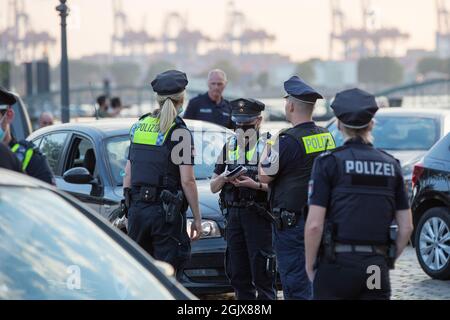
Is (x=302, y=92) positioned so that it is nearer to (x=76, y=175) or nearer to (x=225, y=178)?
(x=225, y=178)

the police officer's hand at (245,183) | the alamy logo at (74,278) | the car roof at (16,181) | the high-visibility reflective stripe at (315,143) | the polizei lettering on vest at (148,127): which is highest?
the car roof at (16,181)

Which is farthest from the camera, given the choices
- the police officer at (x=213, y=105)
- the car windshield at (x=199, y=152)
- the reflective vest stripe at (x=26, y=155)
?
the police officer at (x=213, y=105)

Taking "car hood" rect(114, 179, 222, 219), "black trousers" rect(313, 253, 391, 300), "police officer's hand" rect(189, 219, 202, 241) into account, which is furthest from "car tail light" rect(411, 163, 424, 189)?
"black trousers" rect(313, 253, 391, 300)

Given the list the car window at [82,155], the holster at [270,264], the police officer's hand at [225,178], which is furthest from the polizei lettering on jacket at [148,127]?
the car window at [82,155]

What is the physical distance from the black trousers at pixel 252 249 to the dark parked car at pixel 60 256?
2713mm

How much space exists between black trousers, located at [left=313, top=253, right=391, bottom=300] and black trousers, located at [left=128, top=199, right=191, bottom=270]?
6.08 feet

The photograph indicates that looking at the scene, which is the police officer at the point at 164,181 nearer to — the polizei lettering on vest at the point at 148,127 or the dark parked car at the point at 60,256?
the polizei lettering on vest at the point at 148,127

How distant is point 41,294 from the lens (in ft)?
11.4

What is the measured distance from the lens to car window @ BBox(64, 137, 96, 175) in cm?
830

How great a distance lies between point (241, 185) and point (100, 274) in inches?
114

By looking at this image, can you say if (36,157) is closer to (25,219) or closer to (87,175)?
(25,219)

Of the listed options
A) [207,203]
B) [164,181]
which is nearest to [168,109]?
[164,181]

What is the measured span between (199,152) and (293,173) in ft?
8.17

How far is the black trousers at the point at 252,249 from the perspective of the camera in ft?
21.6
